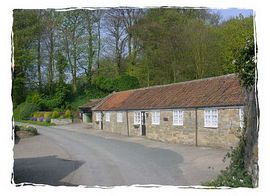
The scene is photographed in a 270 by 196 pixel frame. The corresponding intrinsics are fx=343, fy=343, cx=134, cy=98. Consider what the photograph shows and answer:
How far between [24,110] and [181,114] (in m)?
4.42

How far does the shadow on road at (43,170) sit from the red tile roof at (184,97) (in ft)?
3.01

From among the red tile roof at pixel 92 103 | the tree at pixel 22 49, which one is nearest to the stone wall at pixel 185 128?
the red tile roof at pixel 92 103

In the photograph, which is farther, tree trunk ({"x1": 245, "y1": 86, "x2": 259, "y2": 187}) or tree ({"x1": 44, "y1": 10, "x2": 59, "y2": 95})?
tree ({"x1": 44, "y1": 10, "x2": 59, "y2": 95})

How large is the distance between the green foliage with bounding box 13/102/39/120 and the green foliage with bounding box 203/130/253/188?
1.97 metres

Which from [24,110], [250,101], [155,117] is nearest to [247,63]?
[250,101]

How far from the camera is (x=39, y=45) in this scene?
12.3ft

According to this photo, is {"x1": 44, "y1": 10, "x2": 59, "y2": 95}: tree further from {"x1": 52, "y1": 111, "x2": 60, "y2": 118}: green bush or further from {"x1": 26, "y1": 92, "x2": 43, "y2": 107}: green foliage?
{"x1": 52, "y1": 111, "x2": 60, "y2": 118}: green bush

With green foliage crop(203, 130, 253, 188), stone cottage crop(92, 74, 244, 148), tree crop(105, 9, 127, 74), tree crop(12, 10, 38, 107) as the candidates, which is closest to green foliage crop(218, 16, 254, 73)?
green foliage crop(203, 130, 253, 188)

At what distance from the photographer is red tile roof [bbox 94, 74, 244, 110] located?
5039mm

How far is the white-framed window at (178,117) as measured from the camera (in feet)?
24.1

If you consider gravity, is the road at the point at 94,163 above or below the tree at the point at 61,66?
below

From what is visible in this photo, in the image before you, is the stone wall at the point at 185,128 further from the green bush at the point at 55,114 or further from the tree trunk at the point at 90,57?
the tree trunk at the point at 90,57

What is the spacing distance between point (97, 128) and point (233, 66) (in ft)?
7.18

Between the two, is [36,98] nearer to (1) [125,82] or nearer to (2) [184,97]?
(1) [125,82]
